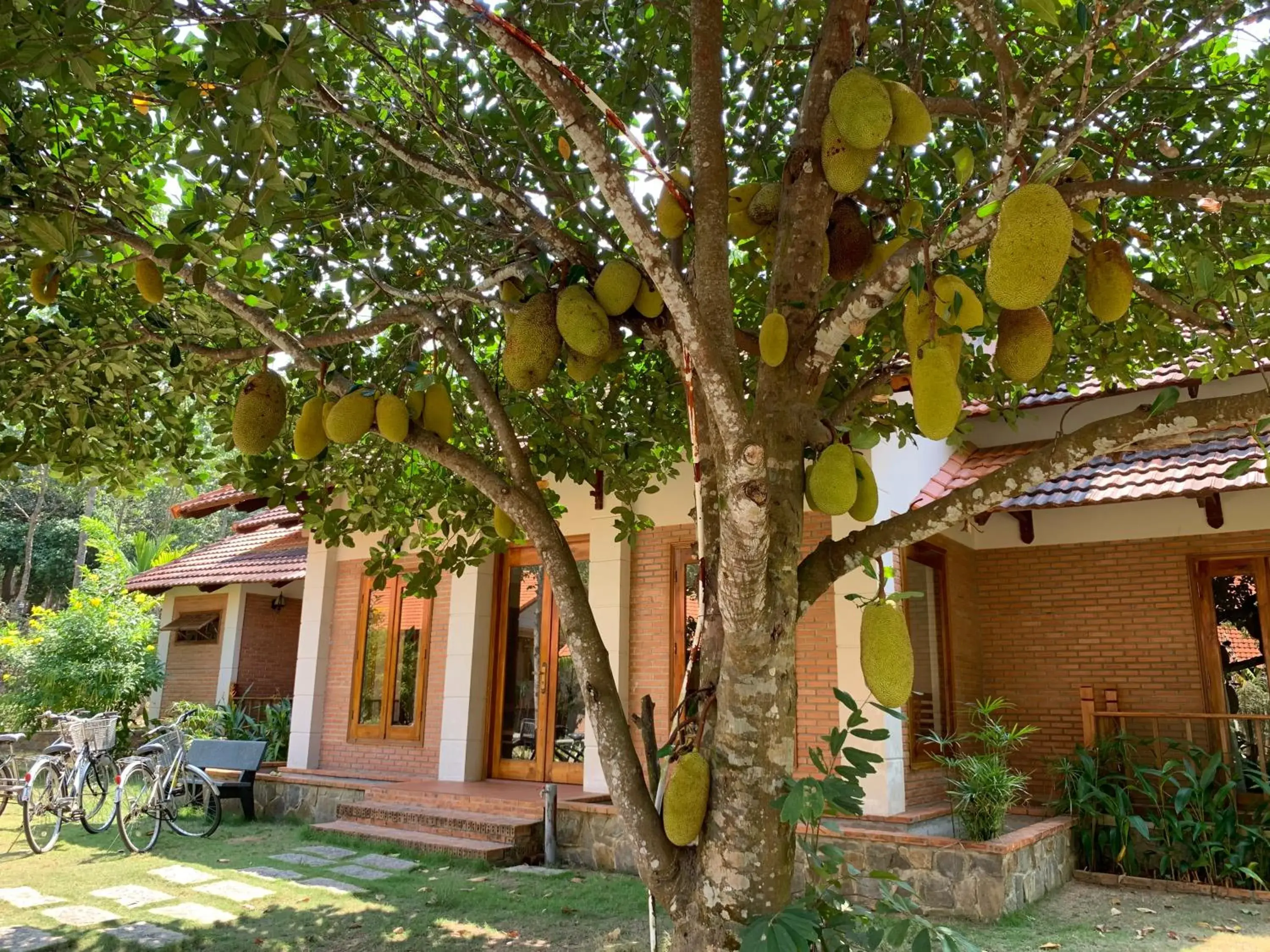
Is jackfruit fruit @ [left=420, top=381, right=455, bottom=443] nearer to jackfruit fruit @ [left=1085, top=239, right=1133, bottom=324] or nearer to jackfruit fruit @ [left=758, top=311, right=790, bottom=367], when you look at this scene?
jackfruit fruit @ [left=758, top=311, right=790, bottom=367]

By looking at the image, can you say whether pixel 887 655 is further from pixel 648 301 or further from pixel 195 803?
pixel 195 803

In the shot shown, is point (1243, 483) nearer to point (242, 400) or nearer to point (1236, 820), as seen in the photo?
point (1236, 820)

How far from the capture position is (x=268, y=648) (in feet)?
46.6

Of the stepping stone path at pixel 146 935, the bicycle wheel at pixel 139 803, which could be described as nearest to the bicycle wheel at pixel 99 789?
the bicycle wheel at pixel 139 803

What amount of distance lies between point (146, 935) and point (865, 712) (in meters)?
4.51

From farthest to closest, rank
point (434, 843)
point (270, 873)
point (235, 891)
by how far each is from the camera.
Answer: point (434, 843) → point (270, 873) → point (235, 891)

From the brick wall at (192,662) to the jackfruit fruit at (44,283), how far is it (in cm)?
1245

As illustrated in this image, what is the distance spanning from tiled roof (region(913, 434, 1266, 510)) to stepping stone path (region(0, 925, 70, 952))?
5.89 m

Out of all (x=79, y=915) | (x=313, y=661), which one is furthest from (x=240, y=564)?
(x=79, y=915)

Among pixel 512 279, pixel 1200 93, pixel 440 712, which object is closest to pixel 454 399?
pixel 512 279

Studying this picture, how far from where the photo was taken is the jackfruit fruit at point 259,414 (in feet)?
9.34

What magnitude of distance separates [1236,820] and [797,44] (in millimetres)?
6161

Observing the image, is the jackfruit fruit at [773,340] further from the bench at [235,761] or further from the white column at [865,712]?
the bench at [235,761]

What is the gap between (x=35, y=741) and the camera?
46.3 feet
